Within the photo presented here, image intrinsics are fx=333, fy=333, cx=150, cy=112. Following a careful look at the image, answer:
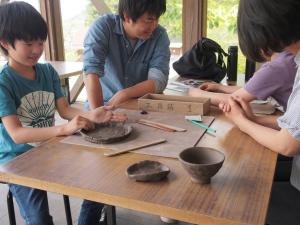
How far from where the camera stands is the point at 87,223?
1.58 m

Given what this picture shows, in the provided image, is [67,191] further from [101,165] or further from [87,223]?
[87,223]

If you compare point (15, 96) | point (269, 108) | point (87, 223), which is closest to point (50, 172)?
point (15, 96)

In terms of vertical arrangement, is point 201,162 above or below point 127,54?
below

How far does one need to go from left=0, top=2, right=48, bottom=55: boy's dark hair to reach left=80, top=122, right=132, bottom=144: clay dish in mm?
489

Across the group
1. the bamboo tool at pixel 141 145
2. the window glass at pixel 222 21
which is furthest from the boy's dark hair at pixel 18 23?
the window glass at pixel 222 21

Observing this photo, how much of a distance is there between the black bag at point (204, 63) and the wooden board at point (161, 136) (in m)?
0.88

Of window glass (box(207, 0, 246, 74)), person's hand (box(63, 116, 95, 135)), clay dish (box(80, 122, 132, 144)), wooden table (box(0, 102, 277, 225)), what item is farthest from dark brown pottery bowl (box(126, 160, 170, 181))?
window glass (box(207, 0, 246, 74))

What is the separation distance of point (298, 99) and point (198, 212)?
1.40ft

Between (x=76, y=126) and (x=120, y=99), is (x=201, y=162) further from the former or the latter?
(x=120, y=99)

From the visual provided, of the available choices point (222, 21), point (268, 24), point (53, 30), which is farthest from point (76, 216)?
point (53, 30)

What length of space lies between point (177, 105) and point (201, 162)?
0.51 meters

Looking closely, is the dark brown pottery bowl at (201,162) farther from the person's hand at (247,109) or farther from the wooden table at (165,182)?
the person's hand at (247,109)

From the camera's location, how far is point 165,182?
2.60ft

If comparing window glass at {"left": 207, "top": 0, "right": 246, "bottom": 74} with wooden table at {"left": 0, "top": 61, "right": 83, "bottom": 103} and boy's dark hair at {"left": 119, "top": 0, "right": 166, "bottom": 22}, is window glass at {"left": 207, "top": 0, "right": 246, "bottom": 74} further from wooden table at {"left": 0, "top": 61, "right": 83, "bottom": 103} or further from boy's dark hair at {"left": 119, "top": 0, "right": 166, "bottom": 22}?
boy's dark hair at {"left": 119, "top": 0, "right": 166, "bottom": 22}
